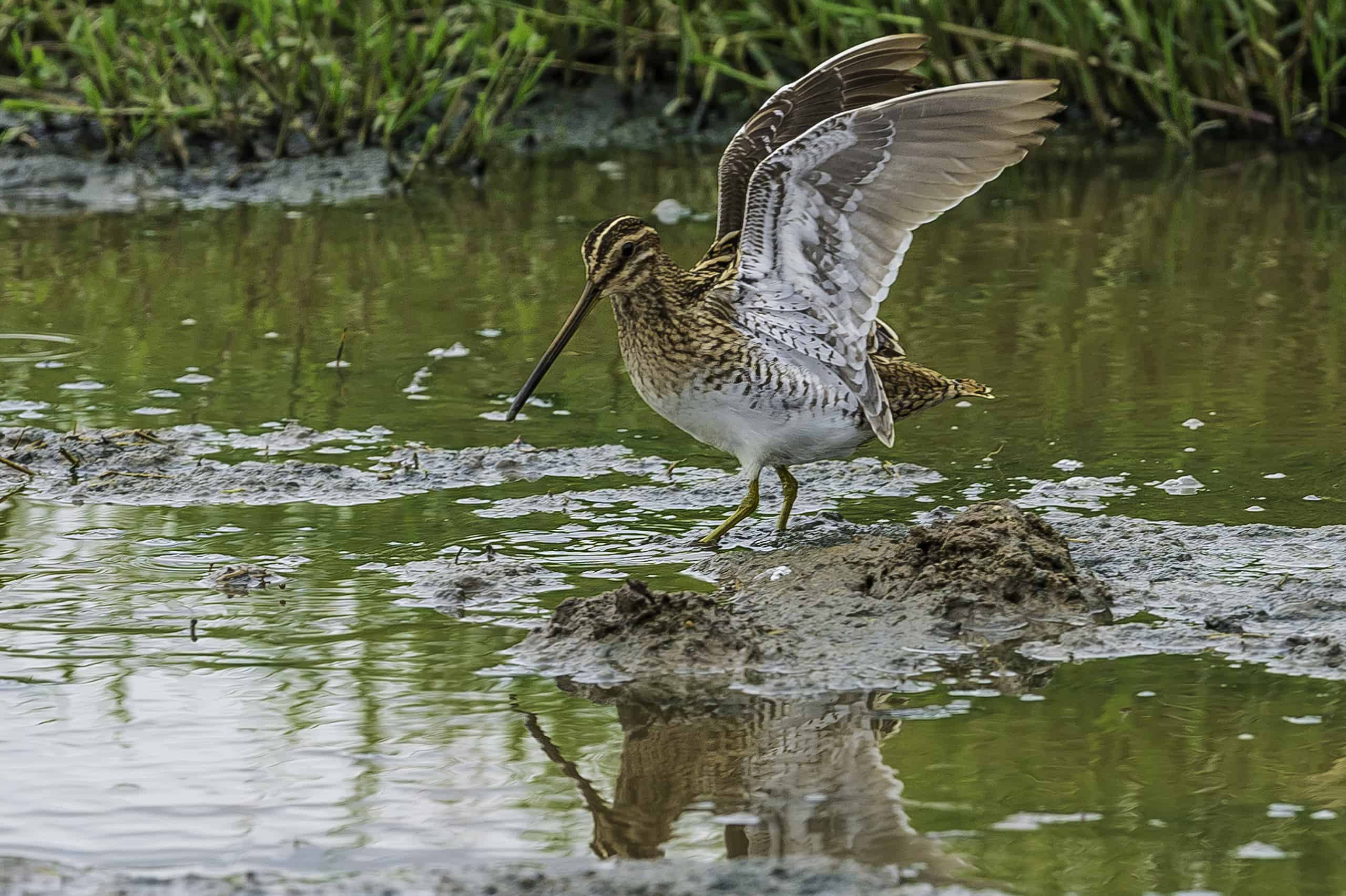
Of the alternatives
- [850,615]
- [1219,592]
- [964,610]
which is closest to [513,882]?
[850,615]

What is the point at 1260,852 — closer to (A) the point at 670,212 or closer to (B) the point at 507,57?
(A) the point at 670,212

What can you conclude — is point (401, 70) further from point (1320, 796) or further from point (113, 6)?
point (1320, 796)

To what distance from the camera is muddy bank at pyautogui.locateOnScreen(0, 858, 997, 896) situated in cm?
297

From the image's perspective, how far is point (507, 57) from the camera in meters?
9.08

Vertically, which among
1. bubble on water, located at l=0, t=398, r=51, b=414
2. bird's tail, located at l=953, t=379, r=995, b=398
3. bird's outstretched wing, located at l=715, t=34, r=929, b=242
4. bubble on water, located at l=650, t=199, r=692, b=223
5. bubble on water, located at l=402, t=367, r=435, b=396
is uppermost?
bird's outstretched wing, located at l=715, t=34, r=929, b=242

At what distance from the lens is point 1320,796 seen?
130 inches

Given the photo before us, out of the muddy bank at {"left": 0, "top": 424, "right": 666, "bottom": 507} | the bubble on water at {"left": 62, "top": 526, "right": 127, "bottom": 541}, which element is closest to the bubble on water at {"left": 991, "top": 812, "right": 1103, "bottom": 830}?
the muddy bank at {"left": 0, "top": 424, "right": 666, "bottom": 507}

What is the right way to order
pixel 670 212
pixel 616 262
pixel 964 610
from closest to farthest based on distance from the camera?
1. pixel 964 610
2. pixel 616 262
3. pixel 670 212

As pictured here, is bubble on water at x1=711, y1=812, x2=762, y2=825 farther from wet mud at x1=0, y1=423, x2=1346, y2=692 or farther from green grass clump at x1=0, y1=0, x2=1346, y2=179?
green grass clump at x1=0, y1=0, x2=1346, y2=179

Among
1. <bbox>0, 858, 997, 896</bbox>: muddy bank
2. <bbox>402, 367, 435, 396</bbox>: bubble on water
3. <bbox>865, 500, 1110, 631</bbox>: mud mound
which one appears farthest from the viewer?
<bbox>402, 367, 435, 396</bbox>: bubble on water

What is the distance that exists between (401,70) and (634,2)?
5.20ft

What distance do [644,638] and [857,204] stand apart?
1.48 m

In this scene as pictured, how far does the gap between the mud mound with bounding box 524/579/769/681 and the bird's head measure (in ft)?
4.01

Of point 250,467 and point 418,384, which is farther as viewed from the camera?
point 418,384
